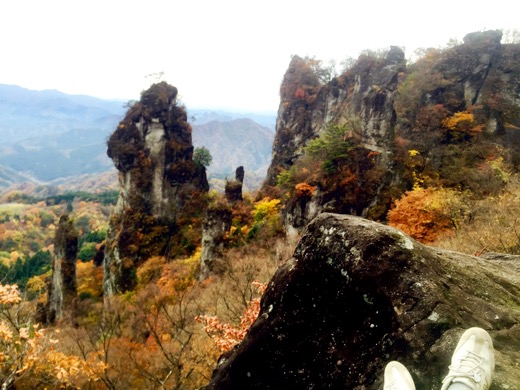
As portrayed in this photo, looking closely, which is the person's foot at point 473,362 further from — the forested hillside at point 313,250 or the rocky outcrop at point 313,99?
the rocky outcrop at point 313,99

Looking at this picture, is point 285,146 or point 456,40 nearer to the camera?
point 456,40

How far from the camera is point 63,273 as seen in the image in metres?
37.3

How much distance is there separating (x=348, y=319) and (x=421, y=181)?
965 inches

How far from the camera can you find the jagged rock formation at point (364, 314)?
3.50 metres

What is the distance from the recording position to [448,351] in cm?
327

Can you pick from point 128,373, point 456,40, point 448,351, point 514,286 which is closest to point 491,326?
point 448,351

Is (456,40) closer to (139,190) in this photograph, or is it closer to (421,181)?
(421,181)

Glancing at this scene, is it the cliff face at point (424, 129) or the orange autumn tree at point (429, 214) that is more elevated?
the cliff face at point (424, 129)

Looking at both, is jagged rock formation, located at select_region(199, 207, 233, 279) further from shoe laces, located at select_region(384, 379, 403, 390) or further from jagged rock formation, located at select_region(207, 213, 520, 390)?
shoe laces, located at select_region(384, 379, 403, 390)

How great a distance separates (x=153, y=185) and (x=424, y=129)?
31.2 m

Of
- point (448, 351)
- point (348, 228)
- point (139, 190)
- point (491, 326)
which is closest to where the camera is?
point (448, 351)

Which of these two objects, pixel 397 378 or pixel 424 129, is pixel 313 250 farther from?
pixel 424 129

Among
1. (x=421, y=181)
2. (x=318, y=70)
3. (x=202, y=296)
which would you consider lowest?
(x=202, y=296)

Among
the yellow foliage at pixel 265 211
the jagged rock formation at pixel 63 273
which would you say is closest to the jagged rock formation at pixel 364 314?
the yellow foliage at pixel 265 211
